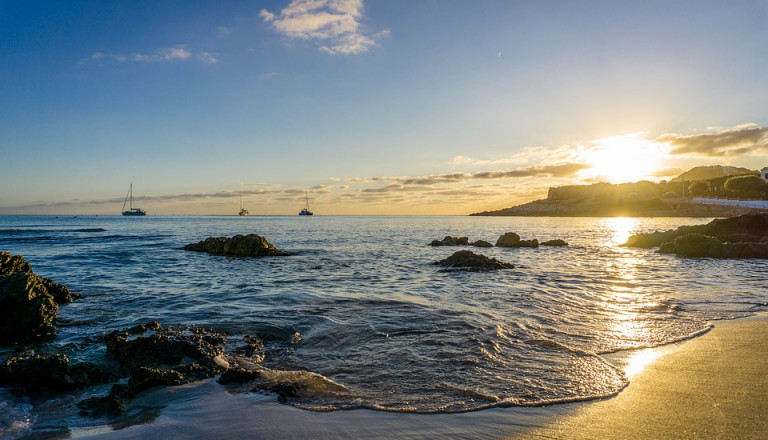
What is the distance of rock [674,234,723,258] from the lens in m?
22.0

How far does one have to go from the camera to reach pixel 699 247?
74.3 feet

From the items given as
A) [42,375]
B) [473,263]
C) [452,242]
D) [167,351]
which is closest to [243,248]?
[473,263]

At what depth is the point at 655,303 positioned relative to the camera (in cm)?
988

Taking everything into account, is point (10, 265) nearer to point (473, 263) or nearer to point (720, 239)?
point (473, 263)

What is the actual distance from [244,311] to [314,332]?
2765 millimetres

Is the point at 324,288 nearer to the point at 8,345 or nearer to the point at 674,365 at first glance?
the point at 8,345

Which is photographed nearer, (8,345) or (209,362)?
(209,362)

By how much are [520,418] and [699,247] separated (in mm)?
24615

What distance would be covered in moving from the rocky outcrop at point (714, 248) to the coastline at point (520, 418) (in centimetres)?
2114

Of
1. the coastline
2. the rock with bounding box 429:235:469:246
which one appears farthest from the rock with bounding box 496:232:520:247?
the coastline

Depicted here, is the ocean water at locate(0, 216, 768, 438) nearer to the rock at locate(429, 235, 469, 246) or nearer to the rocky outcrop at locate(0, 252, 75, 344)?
the rocky outcrop at locate(0, 252, 75, 344)

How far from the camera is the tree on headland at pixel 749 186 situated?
255 ft

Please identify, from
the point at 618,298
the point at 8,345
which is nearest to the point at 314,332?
the point at 8,345

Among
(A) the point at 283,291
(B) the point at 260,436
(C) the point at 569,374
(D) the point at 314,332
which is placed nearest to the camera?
(B) the point at 260,436
